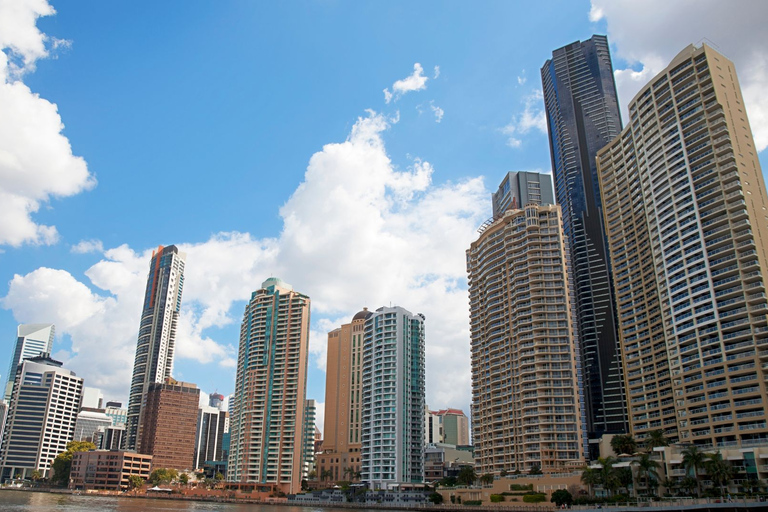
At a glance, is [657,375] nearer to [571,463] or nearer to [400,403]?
[571,463]

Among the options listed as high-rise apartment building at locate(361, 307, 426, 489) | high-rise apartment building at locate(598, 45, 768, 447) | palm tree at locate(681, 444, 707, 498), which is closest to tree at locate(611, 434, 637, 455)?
high-rise apartment building at locate(598, 45, 768, 447)

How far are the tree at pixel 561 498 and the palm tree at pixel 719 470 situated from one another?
72.8ft

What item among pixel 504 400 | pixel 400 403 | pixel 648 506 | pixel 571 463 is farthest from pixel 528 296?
pixel 648 506

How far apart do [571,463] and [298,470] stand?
3912 inches

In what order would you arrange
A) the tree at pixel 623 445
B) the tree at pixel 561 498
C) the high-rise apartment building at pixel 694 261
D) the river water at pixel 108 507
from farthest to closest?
the tree at pixel 623 445 < the river water at pixel 108 507 < the high-rise apartment building at pixel 694 261 < the tree at pixel 561 498

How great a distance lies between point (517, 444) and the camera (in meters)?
139

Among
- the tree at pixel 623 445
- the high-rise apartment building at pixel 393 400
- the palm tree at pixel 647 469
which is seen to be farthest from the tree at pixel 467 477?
the palm tree at pixel 647 469

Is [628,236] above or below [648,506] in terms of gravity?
above

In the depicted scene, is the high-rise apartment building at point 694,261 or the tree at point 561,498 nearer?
the tree at point 561,498

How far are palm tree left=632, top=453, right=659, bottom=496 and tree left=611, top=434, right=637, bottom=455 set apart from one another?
14.6m

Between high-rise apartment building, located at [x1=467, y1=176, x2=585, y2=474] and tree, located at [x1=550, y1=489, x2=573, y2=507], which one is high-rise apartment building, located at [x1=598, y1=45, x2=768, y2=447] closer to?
high-rise apartment building, located at [x1=467, y1=176, x2=585, y2=474]

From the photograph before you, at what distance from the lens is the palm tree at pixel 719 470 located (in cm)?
9206

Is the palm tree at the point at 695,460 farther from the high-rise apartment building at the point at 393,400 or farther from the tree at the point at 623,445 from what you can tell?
the high-rise apartment building at the point at 393,400

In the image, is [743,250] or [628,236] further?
[628,236]
